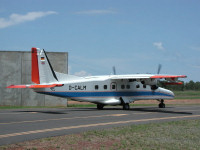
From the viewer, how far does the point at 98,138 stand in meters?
12.3

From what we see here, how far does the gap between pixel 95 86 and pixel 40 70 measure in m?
6.09

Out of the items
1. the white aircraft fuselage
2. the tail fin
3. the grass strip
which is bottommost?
the grass strip

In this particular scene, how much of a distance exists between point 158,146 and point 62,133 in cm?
484

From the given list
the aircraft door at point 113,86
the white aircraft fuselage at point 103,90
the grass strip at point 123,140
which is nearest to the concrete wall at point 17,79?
the white aircraft fuselage at point 103,90

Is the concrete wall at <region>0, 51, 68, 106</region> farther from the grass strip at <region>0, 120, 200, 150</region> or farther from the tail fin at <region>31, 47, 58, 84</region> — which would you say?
the grass strip at <region>0, 120, 200, 150</region>

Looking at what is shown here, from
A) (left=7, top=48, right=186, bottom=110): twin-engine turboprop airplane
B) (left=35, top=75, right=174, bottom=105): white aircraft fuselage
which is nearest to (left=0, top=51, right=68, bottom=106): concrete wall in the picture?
(left=7, top=48, right=186, bottom=110): twin-engine turboprop airplane

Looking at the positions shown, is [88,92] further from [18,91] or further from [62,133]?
[18,91]

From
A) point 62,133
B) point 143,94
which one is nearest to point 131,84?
point 143,94

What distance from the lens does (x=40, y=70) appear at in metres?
27.5

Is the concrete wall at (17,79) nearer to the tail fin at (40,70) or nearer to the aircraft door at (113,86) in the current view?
the aircraft door at (113,86)

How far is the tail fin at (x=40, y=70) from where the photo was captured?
27391mm

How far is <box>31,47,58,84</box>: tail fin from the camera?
2739cm


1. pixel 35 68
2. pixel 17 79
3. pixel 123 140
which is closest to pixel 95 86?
pixel 35 68

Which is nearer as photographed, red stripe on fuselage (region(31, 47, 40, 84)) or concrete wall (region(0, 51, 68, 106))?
red stripe on fuselage (region(31, 47, 40, 84))
